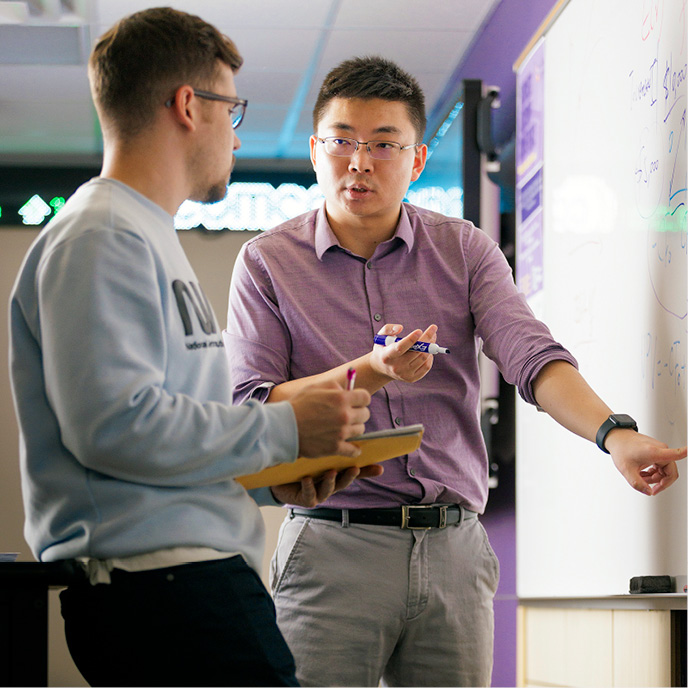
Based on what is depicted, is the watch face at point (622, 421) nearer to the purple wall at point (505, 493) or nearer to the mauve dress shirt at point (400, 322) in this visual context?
the mauve dress shirt at point (400, 322)

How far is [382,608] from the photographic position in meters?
1.51

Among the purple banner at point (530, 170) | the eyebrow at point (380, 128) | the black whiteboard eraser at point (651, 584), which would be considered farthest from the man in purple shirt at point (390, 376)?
the purple banner at point (530, 170)

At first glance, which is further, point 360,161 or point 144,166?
point 360,161

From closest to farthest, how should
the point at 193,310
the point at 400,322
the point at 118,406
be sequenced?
the point at 118,406
the point at 193,310
the point at 400,322

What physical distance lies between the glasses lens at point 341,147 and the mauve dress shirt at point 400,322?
121 millimetres

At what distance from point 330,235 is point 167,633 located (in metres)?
0.91

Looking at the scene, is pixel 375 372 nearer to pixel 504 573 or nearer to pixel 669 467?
pixel 669 467

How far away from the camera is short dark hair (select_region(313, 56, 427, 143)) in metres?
1.72

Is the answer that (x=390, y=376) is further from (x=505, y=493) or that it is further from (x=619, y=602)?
(x=505, y=493)

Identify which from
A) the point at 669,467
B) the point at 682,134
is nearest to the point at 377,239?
the point at 682,134

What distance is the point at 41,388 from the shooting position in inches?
40.3

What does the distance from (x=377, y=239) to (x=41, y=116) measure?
3.64 metres

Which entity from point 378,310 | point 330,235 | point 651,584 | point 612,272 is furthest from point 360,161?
point 651,584

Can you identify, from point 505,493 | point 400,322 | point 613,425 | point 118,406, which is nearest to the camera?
point 118,406
